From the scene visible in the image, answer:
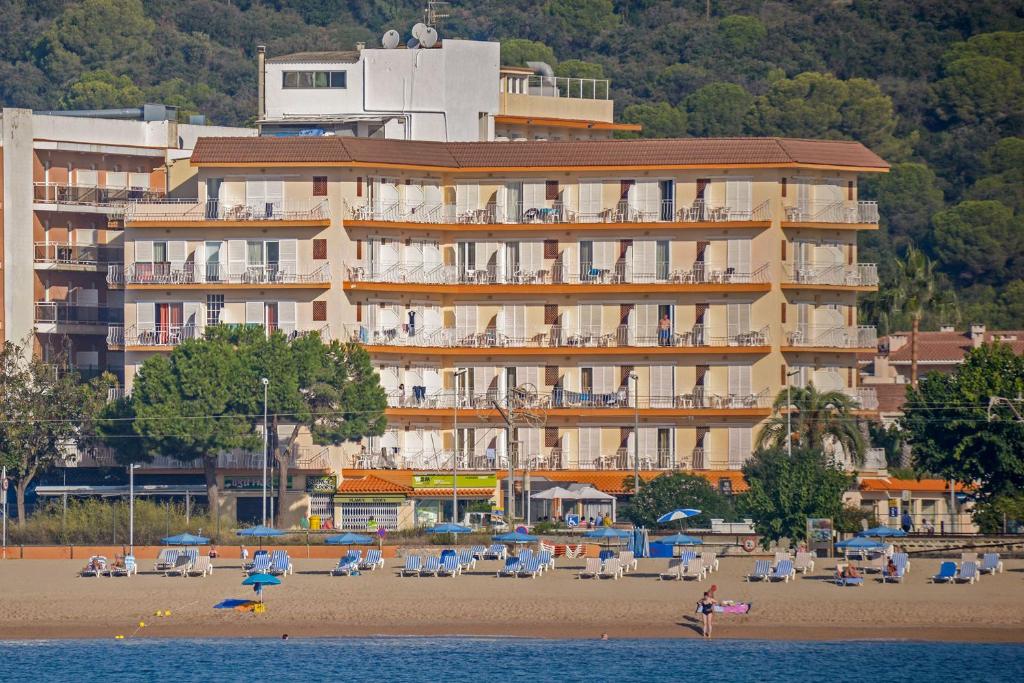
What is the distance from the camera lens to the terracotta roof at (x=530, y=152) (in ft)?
401

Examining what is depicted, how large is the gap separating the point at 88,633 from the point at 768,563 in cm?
2346

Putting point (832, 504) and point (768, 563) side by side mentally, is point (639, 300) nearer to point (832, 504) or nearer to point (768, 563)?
point (832, 504)

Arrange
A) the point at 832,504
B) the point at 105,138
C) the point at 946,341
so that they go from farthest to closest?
the point at 946,341 → the point at 105,138 → the point at 832,504

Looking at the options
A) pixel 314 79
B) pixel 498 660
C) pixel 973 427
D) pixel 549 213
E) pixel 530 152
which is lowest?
pixel 498 660

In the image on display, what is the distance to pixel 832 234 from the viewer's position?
413 feet

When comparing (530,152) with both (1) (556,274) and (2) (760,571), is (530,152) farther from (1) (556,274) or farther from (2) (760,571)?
(2) (760,571)

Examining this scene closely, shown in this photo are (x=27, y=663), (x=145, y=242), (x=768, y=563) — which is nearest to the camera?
(x=27, y=663)

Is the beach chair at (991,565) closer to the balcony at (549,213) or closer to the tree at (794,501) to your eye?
the tree at (794,501)

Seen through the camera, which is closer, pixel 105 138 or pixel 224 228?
pixel 224 228

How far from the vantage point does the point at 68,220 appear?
433 feet

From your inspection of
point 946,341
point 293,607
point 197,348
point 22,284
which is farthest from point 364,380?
point 946,341

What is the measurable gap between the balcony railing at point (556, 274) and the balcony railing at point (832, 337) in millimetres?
3268

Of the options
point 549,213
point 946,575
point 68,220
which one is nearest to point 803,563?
point 946,575

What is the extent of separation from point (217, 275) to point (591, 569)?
3620 cm
